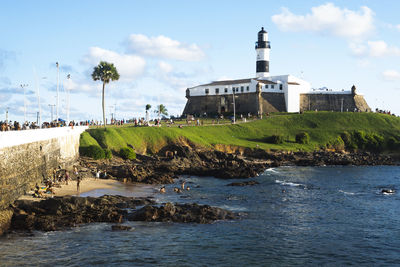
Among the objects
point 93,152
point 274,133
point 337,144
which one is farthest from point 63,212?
point 337,144

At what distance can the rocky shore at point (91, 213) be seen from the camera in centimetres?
2980

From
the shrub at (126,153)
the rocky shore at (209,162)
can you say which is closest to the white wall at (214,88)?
the rocky shore at (209,162)

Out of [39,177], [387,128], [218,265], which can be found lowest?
[218,265]

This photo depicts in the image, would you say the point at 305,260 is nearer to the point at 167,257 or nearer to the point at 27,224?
the point at 167,257

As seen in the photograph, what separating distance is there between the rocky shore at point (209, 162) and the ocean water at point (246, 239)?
10175 millimetres

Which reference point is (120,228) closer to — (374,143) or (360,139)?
(360,139)

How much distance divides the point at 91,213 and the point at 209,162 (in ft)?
137

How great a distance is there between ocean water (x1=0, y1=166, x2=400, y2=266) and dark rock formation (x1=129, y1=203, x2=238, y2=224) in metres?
0.98

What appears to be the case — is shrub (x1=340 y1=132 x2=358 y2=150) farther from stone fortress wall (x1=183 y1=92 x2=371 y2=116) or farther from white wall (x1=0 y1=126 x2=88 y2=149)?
white wall (x1=0 y1=126 x2=88 y2=149)

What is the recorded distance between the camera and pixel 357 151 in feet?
321

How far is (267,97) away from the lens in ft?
395

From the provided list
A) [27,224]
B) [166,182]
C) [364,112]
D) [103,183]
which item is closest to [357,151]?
[364,112]

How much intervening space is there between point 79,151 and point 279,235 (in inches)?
1680

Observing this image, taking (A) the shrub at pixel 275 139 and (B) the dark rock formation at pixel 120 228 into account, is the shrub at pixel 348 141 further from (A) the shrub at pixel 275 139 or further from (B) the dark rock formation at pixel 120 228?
(B) the dark rock formation at pixel 120 228
